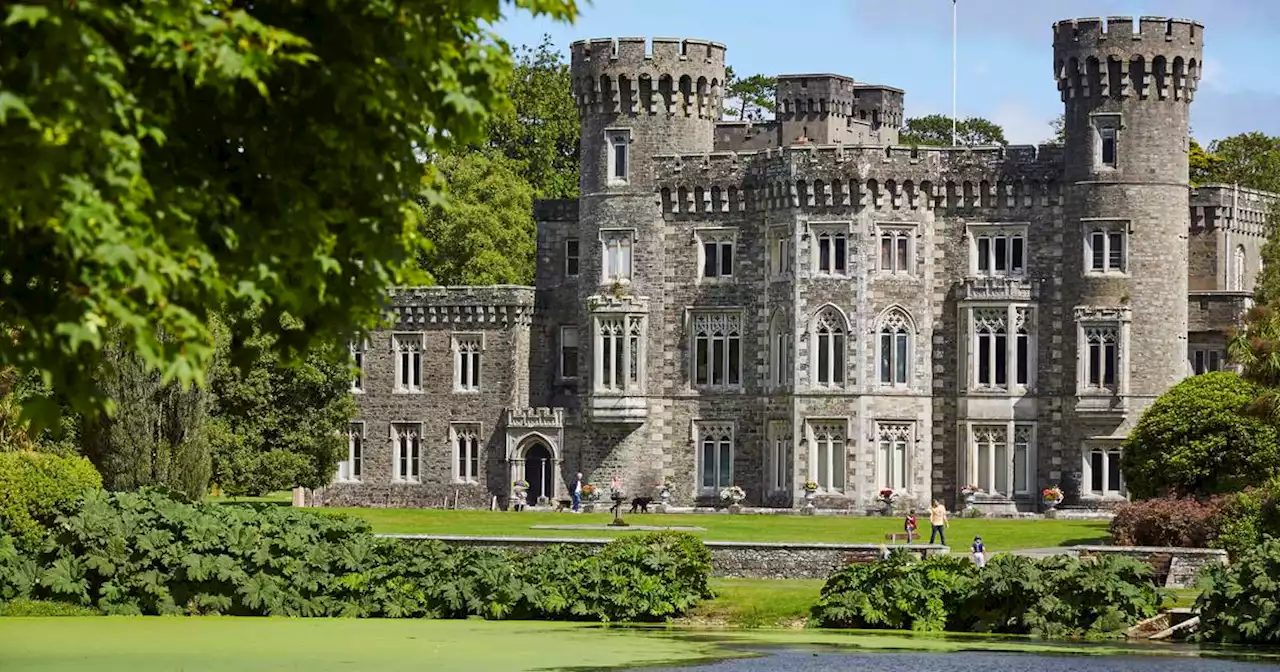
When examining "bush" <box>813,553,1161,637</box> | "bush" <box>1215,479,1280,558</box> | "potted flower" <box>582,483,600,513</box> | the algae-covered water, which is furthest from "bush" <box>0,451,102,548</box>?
"potted flower" <box>582,483,600,513</box>

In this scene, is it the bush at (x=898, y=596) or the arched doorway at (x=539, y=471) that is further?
the arched doorway at (x=539, y=471)

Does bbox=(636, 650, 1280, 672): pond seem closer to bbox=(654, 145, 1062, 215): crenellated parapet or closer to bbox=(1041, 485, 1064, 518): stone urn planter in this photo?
bbox=(1041, 485, 1064, 518): stone urn planter

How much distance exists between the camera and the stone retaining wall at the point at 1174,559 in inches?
1711

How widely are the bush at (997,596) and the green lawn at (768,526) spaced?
11441mm

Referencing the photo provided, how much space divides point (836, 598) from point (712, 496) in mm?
31991

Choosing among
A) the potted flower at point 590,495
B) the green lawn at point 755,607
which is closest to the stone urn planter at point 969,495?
the potted flower at point 590,495

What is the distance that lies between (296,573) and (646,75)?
34834 millimetres

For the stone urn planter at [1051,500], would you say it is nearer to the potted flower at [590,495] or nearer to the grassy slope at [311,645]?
the potted flower at [590,495]

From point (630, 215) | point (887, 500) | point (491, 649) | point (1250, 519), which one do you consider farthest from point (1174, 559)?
point (630, 215)

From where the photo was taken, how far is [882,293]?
225 feet

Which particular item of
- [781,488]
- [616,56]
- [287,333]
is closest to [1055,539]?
[781,488]

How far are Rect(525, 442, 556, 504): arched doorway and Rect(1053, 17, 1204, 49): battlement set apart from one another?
20990 mm

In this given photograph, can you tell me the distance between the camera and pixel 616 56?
7162 centimetres

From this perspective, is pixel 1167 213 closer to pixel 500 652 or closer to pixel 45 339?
pixel 500 652
